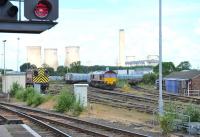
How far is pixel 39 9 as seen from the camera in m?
7.52

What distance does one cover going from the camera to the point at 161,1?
26031 mm

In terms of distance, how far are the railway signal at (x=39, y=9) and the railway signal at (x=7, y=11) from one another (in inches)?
6.6

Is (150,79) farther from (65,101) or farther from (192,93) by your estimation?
(65,101)

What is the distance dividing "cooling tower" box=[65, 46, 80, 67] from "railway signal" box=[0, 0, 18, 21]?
146m

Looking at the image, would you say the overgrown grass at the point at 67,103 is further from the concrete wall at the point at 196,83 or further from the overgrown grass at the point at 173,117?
the concrete wall at the point at 196,83

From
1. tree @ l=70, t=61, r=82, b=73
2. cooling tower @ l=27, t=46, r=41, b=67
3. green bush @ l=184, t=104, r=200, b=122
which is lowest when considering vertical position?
green bush @ l=184, t=104, r=200, b=122

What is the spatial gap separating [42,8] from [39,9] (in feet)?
0.16

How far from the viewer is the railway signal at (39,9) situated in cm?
748

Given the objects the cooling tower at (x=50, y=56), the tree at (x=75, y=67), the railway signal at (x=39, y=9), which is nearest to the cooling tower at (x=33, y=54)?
the tree at (x=75, y=67)

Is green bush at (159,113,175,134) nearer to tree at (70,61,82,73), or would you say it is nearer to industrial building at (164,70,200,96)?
industrial building at (164,70,200,96)

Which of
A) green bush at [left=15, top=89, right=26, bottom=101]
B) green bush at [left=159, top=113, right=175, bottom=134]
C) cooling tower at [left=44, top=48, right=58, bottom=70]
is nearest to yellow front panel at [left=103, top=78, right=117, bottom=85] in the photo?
green bush at [left=15, top=89, right=26, bottom=101]

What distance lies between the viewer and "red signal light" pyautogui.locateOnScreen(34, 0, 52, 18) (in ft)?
24.5

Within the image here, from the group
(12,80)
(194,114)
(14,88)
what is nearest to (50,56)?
(12,80)

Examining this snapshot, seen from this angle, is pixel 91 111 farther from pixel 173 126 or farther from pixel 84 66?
pixel 84 66
